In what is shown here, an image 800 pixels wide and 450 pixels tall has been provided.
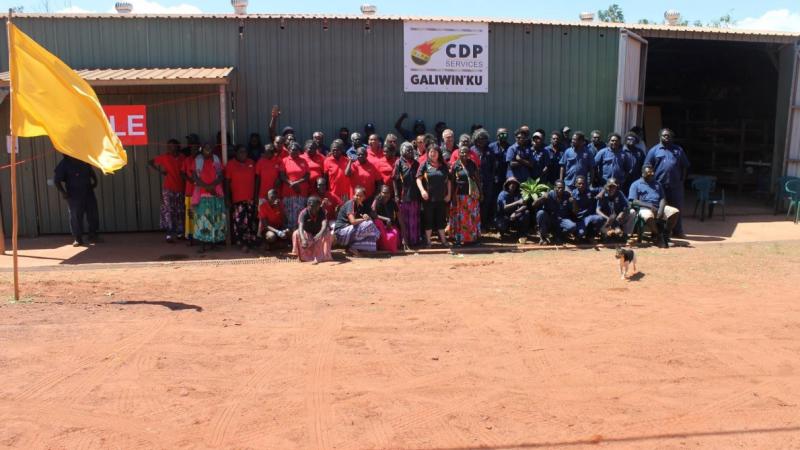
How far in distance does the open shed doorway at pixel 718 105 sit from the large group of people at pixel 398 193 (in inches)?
274

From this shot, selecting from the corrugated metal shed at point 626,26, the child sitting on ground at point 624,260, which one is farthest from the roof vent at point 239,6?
the child sitting on ground at point 624,260

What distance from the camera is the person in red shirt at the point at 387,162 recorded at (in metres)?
10.6

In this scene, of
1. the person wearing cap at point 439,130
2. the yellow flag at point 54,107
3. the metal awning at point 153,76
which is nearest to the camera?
the yellow flag at point 54,107

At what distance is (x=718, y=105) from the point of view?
64.9ft

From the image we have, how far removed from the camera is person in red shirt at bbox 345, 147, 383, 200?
34.0ft

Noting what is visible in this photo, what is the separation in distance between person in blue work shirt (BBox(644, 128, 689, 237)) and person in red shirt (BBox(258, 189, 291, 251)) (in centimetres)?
604

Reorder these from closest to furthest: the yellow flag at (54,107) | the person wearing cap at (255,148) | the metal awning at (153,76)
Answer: the yellow flag at (54,107) → the metal awning at (153,76) → the person wearing cap at (255,148)

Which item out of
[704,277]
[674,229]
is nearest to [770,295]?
[704,277]

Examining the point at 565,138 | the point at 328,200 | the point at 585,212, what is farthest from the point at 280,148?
the point at 565,138

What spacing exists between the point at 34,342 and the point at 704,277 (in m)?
7.25

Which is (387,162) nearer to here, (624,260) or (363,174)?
(363,174)

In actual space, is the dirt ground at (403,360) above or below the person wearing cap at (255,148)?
below

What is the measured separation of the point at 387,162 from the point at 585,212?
3.15m

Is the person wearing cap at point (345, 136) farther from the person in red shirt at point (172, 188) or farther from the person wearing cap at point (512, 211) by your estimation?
the person wearing cap at point (512, 211)
